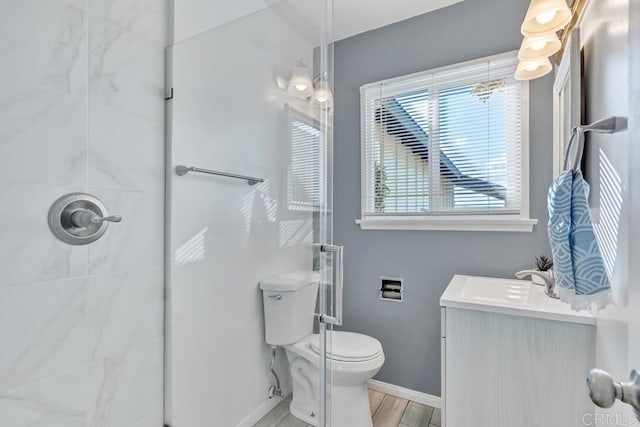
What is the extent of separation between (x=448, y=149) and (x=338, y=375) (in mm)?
1541

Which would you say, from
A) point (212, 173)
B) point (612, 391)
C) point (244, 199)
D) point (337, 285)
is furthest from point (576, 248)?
point (212, 173)

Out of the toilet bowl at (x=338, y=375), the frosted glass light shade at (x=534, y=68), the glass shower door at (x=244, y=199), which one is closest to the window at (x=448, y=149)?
the frosted glass light shade at (x=534, y=68)

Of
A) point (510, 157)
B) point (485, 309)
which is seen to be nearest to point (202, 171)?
point (485, 309)

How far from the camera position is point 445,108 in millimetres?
2105

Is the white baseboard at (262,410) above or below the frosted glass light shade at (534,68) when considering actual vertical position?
below

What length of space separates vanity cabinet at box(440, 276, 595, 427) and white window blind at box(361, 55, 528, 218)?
30.4 inches

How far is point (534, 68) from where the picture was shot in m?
1.60

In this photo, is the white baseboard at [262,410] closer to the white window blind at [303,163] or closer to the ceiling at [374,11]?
the white window blind at [303,163]

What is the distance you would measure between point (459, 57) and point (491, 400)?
6.32ft

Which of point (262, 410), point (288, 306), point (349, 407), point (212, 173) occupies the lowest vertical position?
point (349, 407)

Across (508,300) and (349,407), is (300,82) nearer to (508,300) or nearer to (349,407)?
(508,300)

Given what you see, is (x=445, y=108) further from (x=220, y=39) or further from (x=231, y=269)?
(x=231, y=269)
